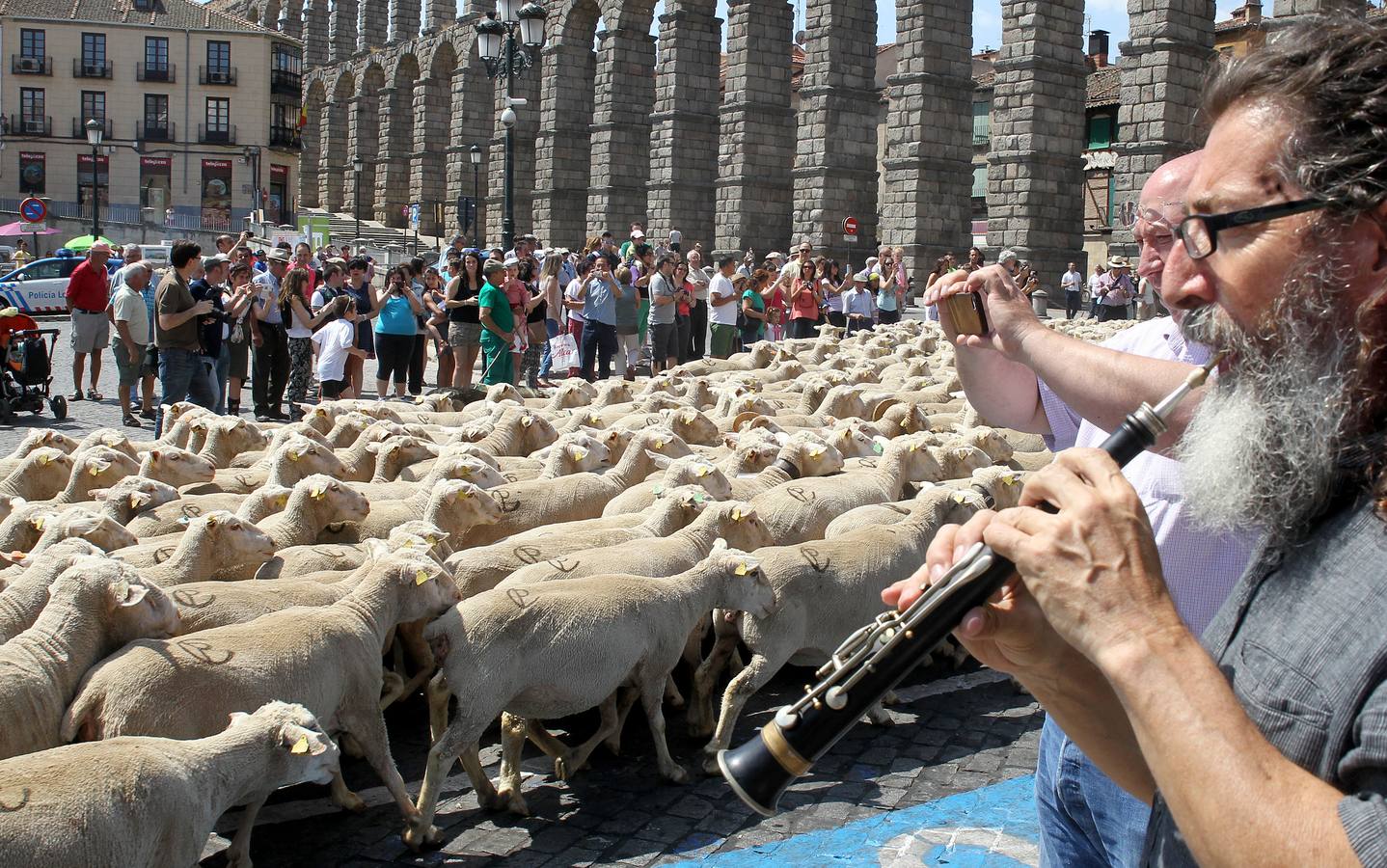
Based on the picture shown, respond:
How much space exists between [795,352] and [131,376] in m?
7.34

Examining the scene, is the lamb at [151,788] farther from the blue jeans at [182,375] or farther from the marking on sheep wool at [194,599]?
the blue jeans at [182,375]

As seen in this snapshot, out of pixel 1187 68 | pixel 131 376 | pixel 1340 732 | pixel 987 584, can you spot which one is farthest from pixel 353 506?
pixel 1187 68

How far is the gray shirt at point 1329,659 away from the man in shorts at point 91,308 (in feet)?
54.4

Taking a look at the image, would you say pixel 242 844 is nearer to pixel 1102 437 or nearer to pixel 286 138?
pixel 1102 437

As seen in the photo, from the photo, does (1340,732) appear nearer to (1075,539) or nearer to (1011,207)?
(1075,539)

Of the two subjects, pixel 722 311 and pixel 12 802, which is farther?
pixel 722 311

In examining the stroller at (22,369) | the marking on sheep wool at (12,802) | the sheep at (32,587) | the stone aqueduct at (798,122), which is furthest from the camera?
the stone aqueduct at (798,122)

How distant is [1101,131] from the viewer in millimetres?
50406

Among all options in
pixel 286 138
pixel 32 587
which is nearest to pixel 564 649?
pixel 32 587

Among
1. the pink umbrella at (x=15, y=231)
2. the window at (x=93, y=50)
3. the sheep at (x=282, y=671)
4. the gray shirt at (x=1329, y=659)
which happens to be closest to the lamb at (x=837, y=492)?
the sheep at (x=282, y=671)

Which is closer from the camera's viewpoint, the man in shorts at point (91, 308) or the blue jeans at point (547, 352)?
the man in shorts at point (91, 308)

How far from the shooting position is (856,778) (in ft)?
18.3

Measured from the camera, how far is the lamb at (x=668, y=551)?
6.10 m

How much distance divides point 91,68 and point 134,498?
3036 inches
